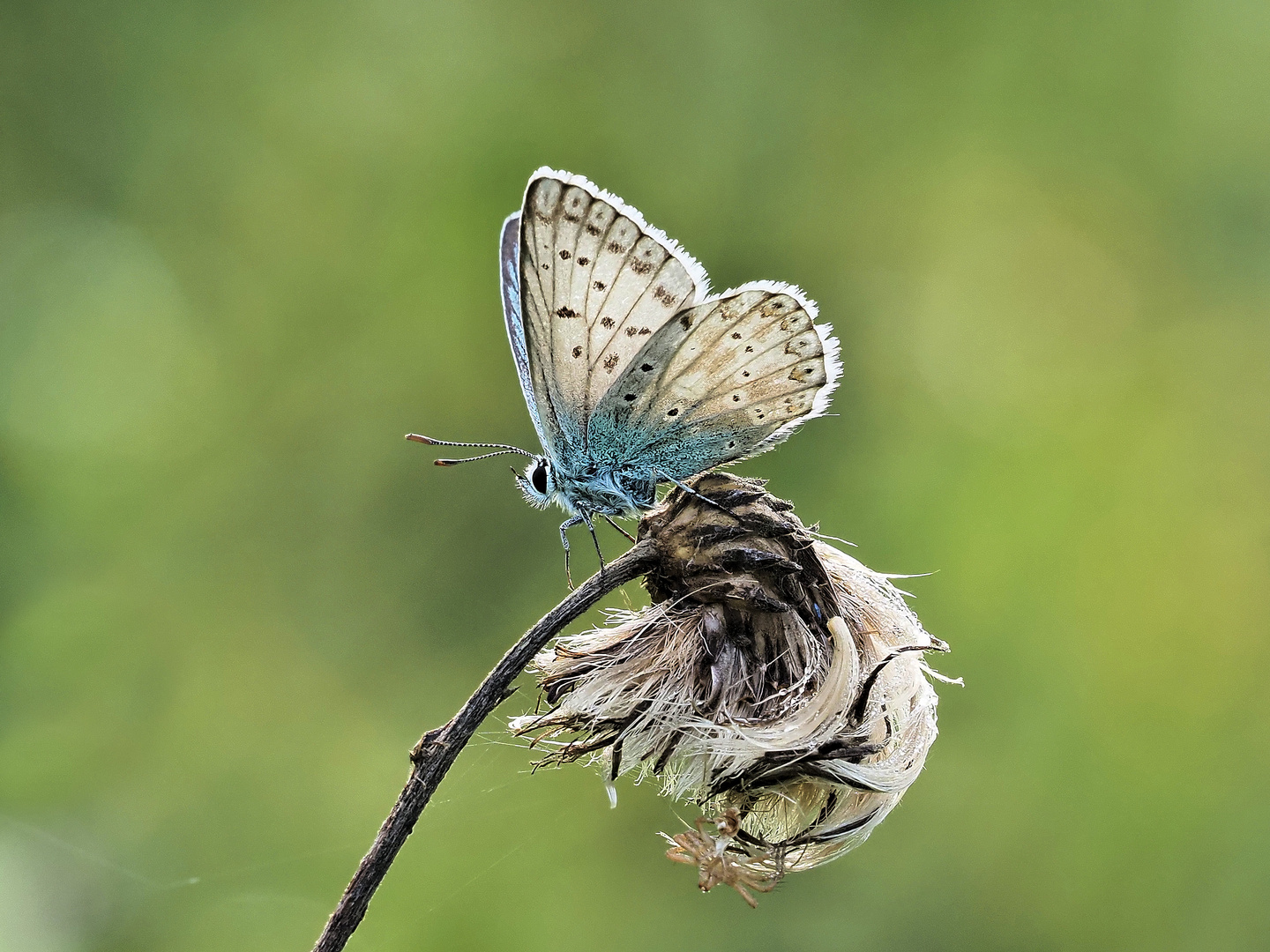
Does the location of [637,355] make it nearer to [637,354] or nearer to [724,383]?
[637,354]

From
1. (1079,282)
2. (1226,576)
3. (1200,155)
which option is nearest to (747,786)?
(1226,576)

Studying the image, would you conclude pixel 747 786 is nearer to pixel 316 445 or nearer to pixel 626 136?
pixel 316 445

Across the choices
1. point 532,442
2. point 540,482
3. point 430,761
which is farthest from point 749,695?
point 532,442

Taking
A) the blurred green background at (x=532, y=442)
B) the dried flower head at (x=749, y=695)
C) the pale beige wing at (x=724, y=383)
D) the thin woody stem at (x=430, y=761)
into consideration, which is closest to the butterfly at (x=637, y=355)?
the pale beige wing at (x=724, y=383)

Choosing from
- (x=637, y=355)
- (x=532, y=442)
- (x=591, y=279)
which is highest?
(x=532, y=442)

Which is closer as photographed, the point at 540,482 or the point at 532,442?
the point at 540,482
